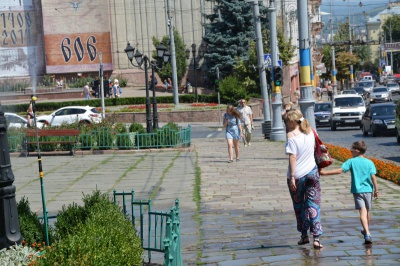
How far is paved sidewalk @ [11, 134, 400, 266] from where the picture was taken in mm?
10289

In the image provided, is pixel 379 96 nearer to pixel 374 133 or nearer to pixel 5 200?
pixel 374 133

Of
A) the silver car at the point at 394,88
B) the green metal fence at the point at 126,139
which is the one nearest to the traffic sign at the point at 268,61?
the green metal fence at the point at 126,139

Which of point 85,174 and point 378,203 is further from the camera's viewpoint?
point 85,174

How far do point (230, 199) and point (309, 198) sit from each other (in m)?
5.54

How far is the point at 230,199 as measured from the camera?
15.9 m

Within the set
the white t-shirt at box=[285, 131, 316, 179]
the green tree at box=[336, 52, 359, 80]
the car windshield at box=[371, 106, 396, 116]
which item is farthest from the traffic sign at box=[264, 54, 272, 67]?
the green tree at box=[336, 52, 359, 80]

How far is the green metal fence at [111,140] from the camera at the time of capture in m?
28.1

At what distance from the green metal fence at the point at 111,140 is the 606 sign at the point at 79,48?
1534 inches

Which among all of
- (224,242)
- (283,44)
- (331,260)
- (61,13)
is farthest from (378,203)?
(61,13)

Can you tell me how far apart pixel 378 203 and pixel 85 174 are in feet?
30.1

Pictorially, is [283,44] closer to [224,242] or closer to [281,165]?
[281,165]

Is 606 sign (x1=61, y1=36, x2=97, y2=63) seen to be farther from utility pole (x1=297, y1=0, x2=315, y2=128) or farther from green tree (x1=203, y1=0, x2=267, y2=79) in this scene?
utility pole (x1=297, y1=0, x2=315, y2=128)

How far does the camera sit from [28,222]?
399 inches

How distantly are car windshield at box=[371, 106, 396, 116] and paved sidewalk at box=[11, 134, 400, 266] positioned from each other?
967cm
